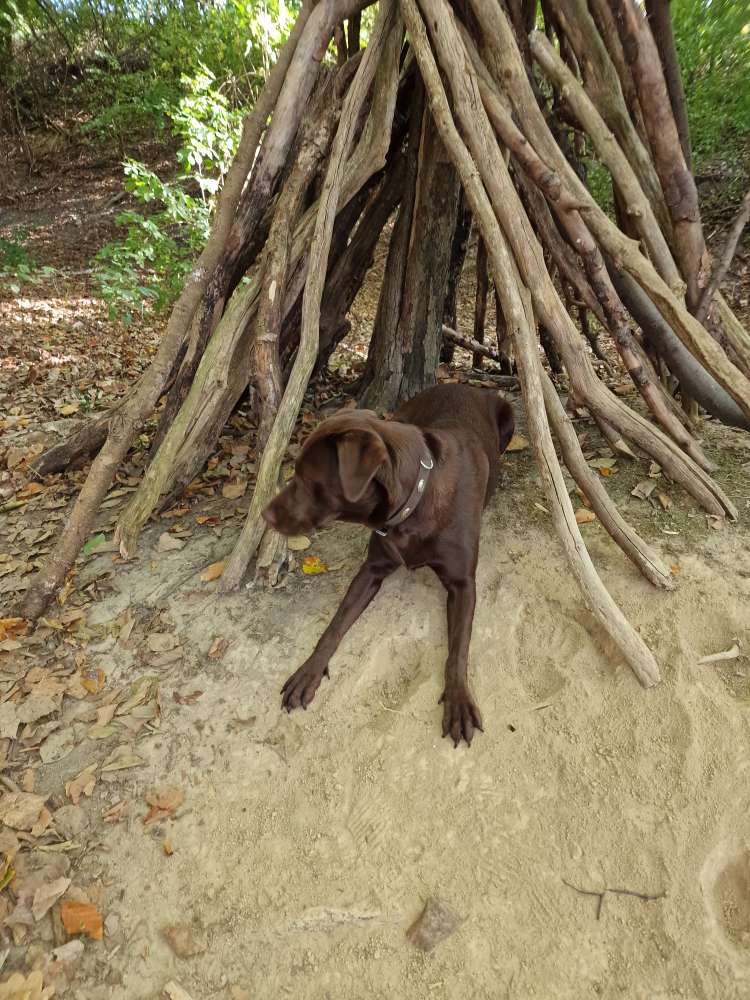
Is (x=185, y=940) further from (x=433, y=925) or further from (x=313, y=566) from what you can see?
(x=313, y=566)

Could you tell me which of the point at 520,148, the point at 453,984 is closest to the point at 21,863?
the point at 453,984

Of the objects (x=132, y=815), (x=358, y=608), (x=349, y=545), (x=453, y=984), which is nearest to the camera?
(x=453, y=984)

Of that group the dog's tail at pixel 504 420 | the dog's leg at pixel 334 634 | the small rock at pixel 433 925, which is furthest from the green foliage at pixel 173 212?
the small rock at pixel 433 925

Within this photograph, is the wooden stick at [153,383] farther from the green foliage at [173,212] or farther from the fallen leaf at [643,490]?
the fallen leaf at [643,490]

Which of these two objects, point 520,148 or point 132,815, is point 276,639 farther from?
point 520,148

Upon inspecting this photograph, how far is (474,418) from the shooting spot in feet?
10.5

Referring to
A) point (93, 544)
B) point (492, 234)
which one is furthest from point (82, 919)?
point (492, 234)

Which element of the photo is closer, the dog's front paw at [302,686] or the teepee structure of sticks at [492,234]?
the dog's front paw at [302,686]

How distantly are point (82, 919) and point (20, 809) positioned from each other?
488 mm

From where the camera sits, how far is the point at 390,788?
215cm

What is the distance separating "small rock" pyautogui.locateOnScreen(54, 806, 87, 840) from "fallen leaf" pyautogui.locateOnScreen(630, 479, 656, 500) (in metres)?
2.89

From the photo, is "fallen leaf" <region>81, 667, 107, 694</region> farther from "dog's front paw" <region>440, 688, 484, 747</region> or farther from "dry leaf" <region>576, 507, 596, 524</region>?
"dry leaf" <region>576, 507, 596, 524</region>

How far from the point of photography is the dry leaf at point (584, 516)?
3.05 meters

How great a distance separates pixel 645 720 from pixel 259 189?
3.27 m
